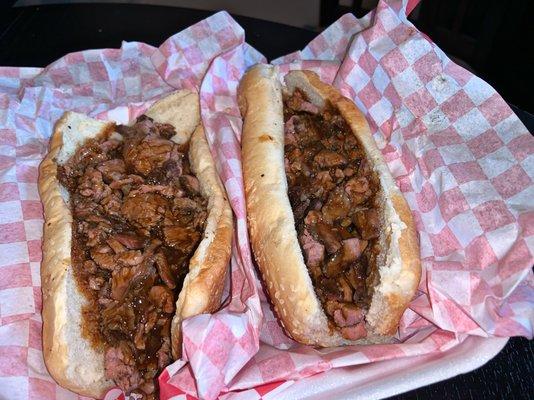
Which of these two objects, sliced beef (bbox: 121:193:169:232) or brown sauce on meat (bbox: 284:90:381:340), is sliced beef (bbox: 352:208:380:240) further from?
sliced beef (bbox: 121:193:169:232)

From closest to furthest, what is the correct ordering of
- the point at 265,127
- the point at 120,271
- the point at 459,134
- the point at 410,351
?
1. the point at 410,351
2. the point at 120,271
3. the point at 459,134
4. the point at 265,127

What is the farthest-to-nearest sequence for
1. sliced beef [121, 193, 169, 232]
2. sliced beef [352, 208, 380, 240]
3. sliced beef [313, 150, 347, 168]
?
sliced beef [313, 150, 347, 168] → sliced beef [121, 193, 169, 232] → sliced beef [352, 208, 380, 240]

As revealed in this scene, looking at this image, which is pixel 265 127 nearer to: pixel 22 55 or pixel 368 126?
pixel 368 126

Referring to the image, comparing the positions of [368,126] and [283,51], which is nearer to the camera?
[368,126]

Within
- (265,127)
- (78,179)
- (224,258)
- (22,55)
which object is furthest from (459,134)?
(22,55)

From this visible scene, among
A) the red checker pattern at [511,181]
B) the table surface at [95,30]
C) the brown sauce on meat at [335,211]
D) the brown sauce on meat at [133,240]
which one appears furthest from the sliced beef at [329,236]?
the table surface at [95,30]

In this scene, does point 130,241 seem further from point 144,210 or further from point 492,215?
point 492,215

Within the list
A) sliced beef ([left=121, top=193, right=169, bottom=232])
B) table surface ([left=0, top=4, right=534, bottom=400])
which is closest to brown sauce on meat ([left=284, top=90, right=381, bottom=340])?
sliced beef ([left=121, top=193, right=169, bottom=232])
